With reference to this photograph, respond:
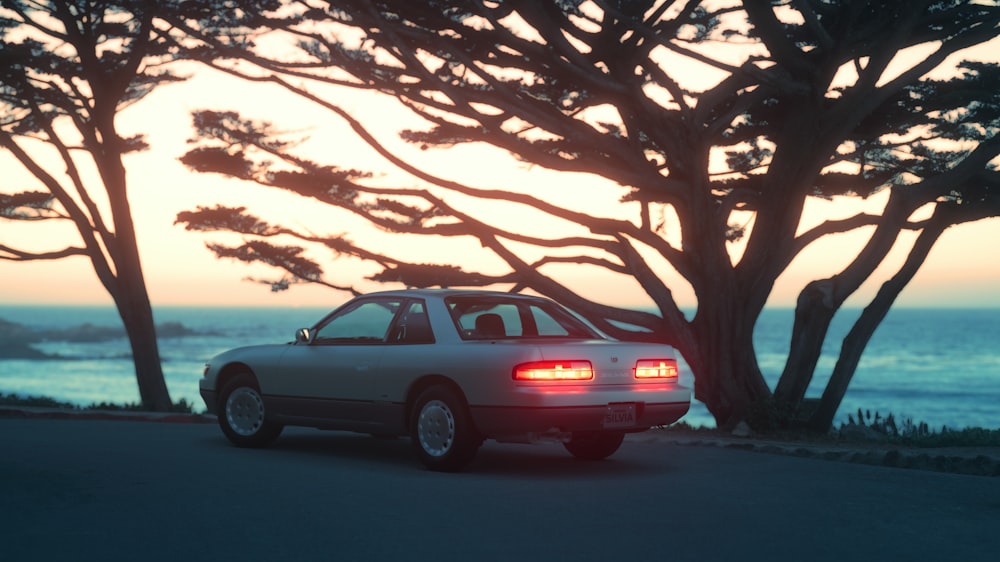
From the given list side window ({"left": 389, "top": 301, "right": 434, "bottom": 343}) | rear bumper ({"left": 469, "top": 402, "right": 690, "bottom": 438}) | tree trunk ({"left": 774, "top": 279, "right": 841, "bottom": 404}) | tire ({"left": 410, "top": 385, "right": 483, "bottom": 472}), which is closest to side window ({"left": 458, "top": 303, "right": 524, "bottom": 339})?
side window ({"left": 389, "top": 301, "right": 434, "bottom": 343})

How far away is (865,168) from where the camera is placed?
68.5 ft

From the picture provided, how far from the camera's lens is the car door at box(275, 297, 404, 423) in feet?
37.9

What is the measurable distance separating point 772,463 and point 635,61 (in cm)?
779

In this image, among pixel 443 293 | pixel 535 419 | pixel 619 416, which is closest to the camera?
pixel 535 419

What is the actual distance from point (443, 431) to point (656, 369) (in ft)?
6.09

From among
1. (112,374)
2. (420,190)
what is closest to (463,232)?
(420,190)

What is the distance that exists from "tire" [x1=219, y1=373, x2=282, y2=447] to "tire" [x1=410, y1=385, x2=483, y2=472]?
228 cm

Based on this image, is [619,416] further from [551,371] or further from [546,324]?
[546,324]

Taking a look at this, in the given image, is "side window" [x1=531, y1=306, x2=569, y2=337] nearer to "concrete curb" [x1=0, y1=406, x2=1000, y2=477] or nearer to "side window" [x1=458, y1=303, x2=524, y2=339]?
"side window" [x1=458, y1=303, x2=524, y2=339]

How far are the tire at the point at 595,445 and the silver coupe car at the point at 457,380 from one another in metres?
0.01

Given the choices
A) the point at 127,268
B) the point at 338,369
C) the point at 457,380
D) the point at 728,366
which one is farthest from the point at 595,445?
→ the point at 127,268

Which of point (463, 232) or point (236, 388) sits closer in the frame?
point (236, 388)

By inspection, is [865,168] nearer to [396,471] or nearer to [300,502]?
[396,471]

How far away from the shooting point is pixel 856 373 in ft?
267
